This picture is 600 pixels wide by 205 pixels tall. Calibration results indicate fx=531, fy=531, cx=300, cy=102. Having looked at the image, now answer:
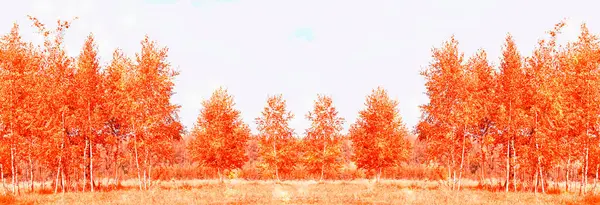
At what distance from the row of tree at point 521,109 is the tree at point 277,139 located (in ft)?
40.0

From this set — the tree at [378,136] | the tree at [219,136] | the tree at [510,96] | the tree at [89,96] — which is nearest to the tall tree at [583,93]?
the tree at [510,96]

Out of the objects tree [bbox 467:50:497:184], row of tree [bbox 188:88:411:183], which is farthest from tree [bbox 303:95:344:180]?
tree [bbox 467:50:497:184]

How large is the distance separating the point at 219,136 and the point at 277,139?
5589 mm

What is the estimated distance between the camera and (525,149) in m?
42.6

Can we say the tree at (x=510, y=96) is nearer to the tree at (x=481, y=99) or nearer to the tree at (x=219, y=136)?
the tree at (x=481, y=99)

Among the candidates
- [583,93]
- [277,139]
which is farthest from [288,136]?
[583,93]

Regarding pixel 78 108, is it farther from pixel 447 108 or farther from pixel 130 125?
pixel 447 108

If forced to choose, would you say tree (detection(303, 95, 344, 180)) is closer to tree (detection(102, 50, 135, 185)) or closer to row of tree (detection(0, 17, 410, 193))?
row of tree (detection(0, 17, 410, 193))

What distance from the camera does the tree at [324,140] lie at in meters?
46.1

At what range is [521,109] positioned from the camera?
42.9 meters

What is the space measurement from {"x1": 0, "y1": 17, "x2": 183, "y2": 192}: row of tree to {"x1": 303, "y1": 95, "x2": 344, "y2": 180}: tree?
1217cm

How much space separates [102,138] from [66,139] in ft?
12.5

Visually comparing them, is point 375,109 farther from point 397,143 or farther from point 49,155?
point 49,155

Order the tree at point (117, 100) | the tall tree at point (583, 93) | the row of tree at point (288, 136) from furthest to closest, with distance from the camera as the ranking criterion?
1. the row of tree at point (288, 136)
2. the tree at point (117, 100)
3. the tall tree at point (583, 93)
